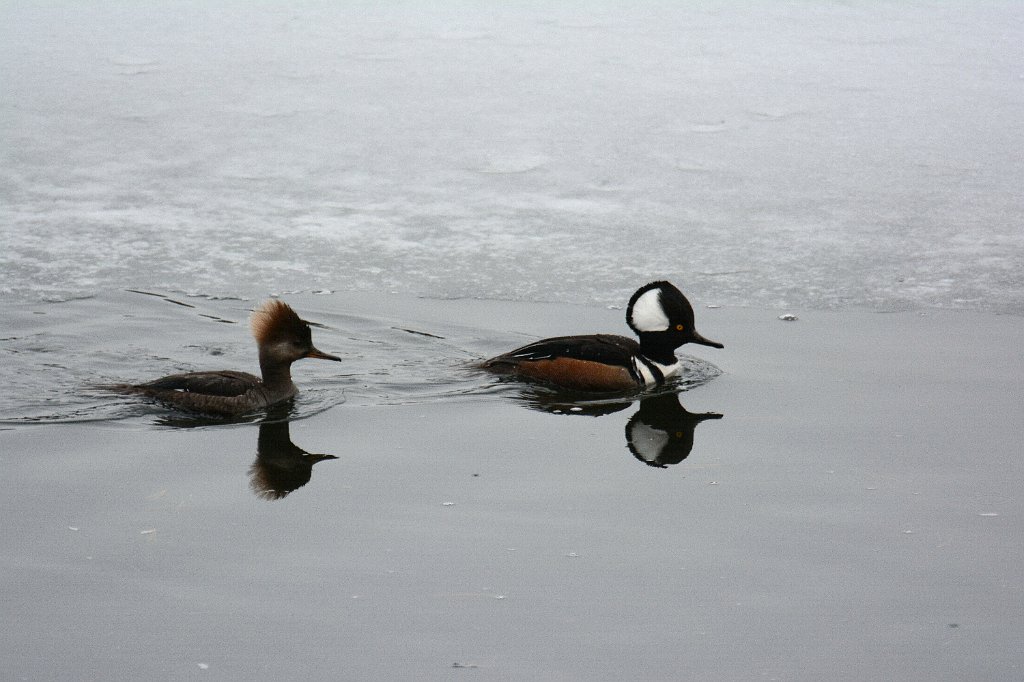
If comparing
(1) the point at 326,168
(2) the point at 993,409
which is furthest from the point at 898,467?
(1) the point at 326,168

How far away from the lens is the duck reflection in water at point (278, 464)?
15.5 feet

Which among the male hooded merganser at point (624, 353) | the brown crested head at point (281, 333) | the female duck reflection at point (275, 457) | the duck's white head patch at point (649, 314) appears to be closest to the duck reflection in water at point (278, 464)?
the female duck reflection at point (275, 457)

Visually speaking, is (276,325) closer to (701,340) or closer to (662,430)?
(662,430)

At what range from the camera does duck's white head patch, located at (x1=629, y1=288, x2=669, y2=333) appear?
6.64 m

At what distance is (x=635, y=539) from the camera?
420 cm

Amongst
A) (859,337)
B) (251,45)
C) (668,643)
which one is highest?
(251,45)

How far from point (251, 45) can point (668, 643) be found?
12872 mm

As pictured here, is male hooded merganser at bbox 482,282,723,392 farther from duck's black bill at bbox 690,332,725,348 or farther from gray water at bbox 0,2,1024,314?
gray water at bbox 0,2,1024,314

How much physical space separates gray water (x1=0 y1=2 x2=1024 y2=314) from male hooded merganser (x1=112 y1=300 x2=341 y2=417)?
1.51 meters

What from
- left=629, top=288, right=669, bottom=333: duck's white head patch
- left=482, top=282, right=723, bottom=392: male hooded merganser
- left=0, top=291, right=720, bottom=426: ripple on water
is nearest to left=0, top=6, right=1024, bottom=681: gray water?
left=0, top=291, right=720, bottom=426: ripple on water

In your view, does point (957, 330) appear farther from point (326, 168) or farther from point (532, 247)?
point (326, 168)

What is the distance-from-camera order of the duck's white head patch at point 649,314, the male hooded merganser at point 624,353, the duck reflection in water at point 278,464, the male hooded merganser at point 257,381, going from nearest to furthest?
the duck reflection in water at point 278,464, the male hooded merganser at point 257,381, the male hooded merganser at point 624,353, the duck's white head patch at point 649,314

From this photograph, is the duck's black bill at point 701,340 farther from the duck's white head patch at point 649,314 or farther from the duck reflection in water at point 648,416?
the duck reflection in water at point 648,416

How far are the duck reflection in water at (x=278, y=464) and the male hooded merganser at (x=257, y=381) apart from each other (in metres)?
0.26
